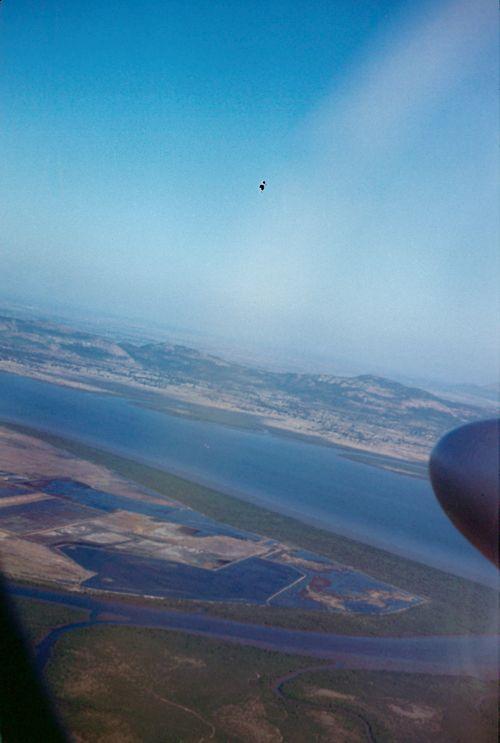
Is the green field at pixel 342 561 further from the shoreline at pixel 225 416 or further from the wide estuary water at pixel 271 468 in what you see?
the shoreline at pixel 225 416

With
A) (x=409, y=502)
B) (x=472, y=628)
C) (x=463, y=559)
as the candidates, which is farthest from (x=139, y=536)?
(x=409, y=502)

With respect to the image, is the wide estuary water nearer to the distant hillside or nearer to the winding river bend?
the distant hillside

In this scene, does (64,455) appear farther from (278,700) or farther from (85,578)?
(278,700)

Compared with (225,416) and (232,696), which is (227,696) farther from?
(225,416)

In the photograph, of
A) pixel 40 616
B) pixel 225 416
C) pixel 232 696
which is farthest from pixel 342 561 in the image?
pixel 225 416

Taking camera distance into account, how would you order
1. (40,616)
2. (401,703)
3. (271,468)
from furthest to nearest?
1. (271,468)
2. (40,616)
3. (401,703)

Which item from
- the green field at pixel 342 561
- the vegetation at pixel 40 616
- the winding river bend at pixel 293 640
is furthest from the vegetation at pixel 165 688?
the green field at pixel 342 561

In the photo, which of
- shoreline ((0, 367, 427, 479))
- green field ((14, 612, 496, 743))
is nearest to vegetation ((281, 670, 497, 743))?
green field ((14, 612, 496, 743))
